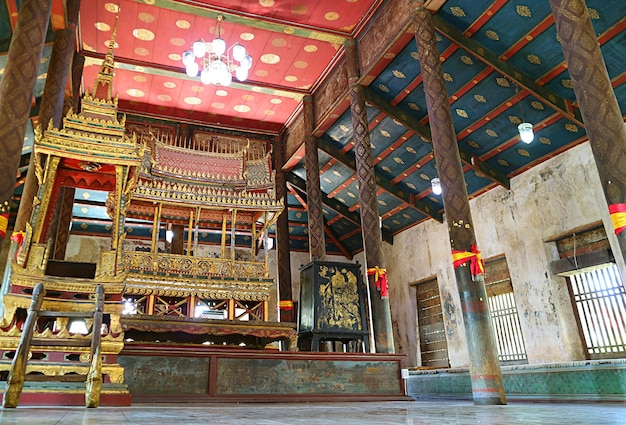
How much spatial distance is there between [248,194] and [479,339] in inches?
221

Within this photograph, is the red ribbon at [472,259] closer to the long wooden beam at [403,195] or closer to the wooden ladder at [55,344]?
the wooden ladder at [55,344]

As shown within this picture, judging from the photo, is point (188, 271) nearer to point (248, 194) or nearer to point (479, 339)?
point (248, 194)

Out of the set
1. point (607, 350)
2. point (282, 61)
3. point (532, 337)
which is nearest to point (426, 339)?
point (532, 337)

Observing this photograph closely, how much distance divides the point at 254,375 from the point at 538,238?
7.96 meters

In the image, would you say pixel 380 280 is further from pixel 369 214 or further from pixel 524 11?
pixel 524 11

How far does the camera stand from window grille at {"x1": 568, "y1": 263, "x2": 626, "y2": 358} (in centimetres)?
924

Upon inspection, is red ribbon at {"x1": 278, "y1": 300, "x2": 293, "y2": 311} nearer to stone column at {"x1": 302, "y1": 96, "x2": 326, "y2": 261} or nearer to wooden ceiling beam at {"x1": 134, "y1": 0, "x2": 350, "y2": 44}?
stone column at {"x1": 302, "y1": 96, "x2": 326, "y2": 261}

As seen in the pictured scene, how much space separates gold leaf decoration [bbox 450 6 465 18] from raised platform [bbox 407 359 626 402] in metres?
6.45

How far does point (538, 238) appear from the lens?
10.7m

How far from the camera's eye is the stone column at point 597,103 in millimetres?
4586

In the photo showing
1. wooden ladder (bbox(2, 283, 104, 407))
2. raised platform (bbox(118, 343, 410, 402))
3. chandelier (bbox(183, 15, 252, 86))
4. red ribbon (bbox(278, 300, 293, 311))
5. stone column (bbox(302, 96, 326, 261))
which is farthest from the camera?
red ribbon (bbox(278, 300, 293, 311))

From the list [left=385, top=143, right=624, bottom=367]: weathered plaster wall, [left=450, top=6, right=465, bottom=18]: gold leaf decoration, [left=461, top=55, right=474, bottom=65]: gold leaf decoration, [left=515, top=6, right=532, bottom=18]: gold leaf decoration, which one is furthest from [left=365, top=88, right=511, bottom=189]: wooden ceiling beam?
[left=515, top=6, right=532, bottom=18]: gold leaf decoration

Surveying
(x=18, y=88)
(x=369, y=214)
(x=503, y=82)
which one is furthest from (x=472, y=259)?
(x=18, y=88)

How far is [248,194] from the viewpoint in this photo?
977 centimetres
